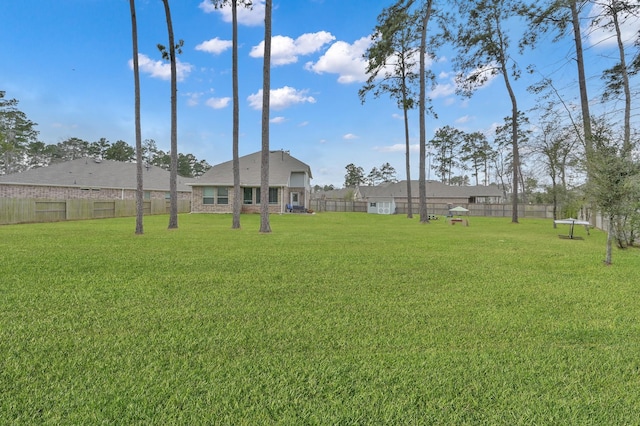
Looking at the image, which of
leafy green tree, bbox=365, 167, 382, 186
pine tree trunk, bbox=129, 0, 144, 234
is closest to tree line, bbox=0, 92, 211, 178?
pine tree trunk, bbox=129, 0, 144, 234

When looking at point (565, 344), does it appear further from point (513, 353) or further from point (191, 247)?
point (191, 247)

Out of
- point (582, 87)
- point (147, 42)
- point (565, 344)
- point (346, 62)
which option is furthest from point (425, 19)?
point (565, 344)

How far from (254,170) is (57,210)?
42.9 ft

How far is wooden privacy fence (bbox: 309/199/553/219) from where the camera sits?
2997cm

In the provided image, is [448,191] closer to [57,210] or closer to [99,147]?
[57,210]

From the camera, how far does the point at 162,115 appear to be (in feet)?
48.2

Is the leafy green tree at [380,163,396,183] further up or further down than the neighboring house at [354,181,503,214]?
further up

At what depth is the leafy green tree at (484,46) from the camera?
17.5 metres

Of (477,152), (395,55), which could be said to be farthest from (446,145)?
(395,55)

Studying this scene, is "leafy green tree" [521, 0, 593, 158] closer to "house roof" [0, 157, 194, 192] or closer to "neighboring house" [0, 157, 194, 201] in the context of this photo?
"neighboring house" [0, 157, 194, 201]

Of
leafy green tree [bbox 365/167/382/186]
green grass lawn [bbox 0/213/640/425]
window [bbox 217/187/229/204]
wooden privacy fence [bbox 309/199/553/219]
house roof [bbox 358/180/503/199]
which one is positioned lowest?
green grass lawn [bbox 0/213/640/425]

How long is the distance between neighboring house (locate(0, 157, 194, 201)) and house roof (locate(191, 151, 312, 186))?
5.24 metres

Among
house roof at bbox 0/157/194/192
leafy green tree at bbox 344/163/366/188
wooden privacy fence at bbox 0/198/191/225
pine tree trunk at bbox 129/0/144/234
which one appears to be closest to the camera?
pine tree trunk at bbox 129/0/144/234

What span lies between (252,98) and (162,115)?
5798mm
